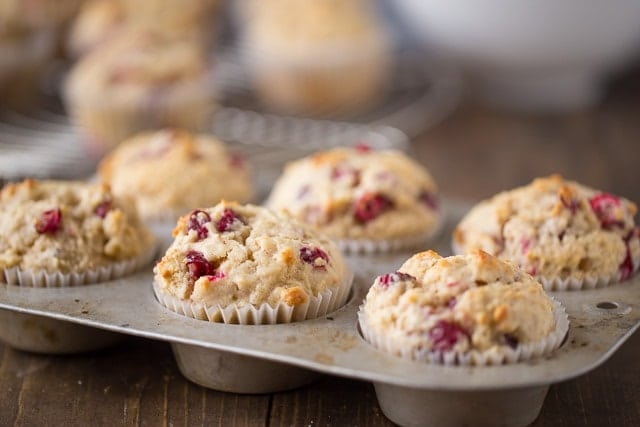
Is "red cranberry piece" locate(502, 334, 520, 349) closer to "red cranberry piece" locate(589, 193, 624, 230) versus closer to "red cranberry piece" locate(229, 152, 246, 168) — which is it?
"red cranberry piece" locate(589, 193, 624, 230)

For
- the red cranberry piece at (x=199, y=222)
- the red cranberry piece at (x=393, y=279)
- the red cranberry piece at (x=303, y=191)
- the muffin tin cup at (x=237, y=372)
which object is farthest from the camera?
the red cranberry piece at (x=303, y=191)

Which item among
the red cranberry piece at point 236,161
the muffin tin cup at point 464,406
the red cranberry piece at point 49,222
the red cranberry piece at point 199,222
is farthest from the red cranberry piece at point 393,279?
the red cranberry piece at point 236,161

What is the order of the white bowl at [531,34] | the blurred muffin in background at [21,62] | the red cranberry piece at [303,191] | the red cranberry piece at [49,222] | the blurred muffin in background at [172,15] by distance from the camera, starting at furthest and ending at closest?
the blurred muffin in background at [172,15], the blurred muffin in background at [21,62], the white bowl at [531,34], the red cranberry piece at [303,191], the red cranberry piece at [49,222]

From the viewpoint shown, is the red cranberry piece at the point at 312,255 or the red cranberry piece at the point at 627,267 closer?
the red cranberry piece at the point at 312,255

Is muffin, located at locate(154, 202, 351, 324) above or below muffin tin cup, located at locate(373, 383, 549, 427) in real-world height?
above

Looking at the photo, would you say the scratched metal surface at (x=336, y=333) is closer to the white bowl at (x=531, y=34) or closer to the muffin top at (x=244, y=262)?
the muffin top at (x=244, y=262)

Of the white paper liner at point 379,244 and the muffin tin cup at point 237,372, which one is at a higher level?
the white paper liner at point 379,244

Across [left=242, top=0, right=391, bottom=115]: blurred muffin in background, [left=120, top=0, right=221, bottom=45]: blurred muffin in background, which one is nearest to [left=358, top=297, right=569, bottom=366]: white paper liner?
[left=242, top=0, right=391, bottom=115]: blurred muffin in background
